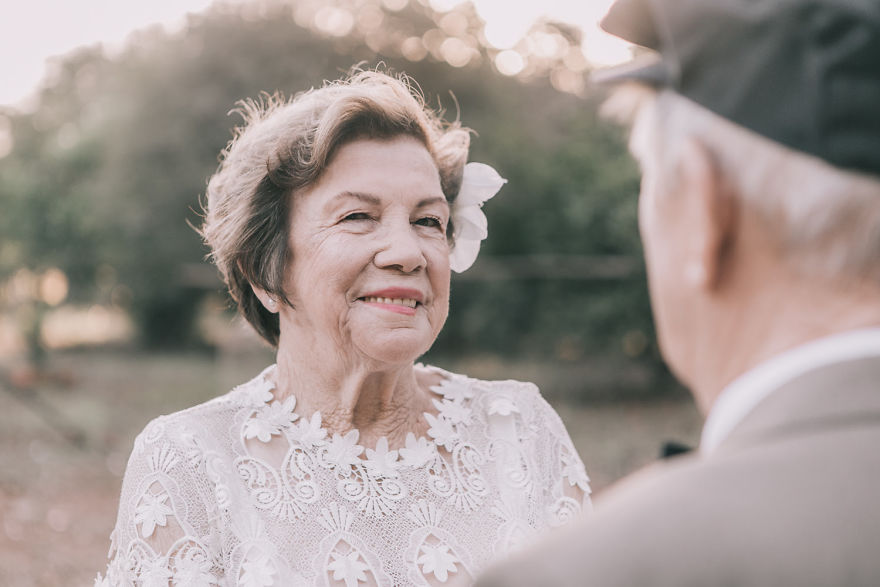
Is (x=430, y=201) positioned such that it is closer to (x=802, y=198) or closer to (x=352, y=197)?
(x=352, y=197)

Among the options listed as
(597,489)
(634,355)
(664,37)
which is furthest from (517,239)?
(664,37)

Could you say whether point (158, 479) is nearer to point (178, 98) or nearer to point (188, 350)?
point (178, 98)

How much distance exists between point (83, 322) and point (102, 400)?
4.04 meters

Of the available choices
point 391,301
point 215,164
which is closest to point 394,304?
point 391,301

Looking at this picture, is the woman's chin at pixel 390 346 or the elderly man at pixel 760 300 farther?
the woman's chin at pixel 390 346

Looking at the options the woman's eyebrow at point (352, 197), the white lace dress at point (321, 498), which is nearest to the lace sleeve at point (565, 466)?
the white lace dress at point (321, 498)

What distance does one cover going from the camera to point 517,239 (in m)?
11.5

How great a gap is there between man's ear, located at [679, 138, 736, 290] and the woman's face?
4.60ft

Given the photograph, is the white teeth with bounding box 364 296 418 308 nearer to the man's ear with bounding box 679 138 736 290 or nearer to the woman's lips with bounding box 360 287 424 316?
the woman's lips with bounding box 360 287 424 316

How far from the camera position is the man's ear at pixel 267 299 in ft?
7.89

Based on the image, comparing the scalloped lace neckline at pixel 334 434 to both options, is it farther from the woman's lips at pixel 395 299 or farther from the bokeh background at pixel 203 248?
the bokeh background at pixel 203 248

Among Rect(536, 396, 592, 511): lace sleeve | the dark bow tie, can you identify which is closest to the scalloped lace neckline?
Rect(536, 396, 592, 511): lace sleeve

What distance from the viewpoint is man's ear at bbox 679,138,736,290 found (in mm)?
866

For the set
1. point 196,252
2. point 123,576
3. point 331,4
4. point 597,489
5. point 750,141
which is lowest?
point 597,489
